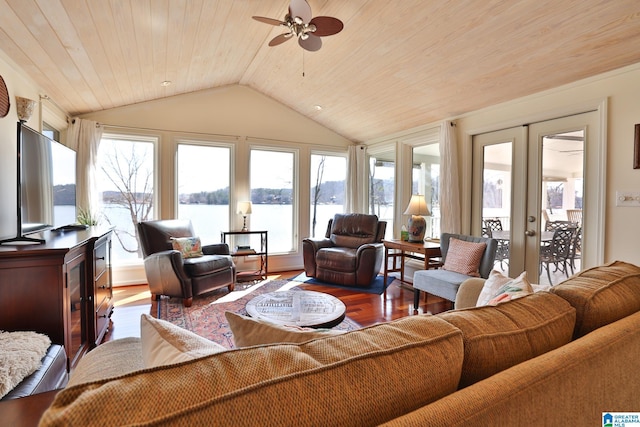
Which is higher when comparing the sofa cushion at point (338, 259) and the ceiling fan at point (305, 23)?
the ceiling fan at point (305, 23)

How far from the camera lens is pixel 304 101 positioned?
192 inches

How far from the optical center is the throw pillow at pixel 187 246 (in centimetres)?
390

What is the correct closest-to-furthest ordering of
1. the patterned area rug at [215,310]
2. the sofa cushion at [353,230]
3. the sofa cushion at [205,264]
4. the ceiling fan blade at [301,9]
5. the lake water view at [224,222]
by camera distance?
1. the ceiling fan blade at [301,9]
2. the patterned area rug at [215,310]
3. the sofa cushion at [205,264]
4. the lake water view at [224,222]
5. the sofa cushion at [353,230]

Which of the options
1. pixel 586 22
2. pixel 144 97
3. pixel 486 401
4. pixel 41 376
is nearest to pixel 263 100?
pixel 144 97

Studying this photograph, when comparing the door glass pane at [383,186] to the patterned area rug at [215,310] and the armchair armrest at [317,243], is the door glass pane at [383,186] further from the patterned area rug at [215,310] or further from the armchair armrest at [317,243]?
Result: the patterned area rug at [215,310]

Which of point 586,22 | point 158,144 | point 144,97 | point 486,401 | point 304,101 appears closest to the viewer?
→ point 486,401

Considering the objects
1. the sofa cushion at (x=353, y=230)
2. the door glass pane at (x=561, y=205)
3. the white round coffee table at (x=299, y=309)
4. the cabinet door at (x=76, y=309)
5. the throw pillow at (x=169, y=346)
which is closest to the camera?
the throw pillow at (x=169, y=346)

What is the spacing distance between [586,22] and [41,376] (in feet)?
12.3

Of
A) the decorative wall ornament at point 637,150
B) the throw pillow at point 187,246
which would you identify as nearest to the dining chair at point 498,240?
the decorative wall ornament at point 637,150

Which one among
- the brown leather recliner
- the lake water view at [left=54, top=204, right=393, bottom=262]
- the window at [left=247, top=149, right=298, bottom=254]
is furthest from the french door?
the window at [left=247, top=149, right=298, bottom=254]

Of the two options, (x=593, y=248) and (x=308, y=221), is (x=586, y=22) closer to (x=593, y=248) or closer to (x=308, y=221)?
(x=593, y=248)

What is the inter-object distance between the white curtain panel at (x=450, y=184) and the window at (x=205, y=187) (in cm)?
321

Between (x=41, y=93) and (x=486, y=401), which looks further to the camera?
(x=41, y=93)

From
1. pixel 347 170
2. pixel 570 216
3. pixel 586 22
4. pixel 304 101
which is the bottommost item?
pixel 570 216
